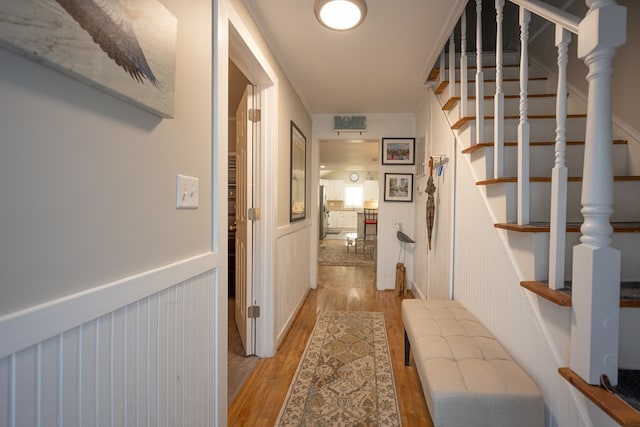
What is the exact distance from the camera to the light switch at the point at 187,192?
3.47ft

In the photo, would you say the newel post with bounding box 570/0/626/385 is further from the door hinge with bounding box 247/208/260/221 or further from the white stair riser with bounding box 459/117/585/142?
the door hinge with bounding box 247/208/260/221

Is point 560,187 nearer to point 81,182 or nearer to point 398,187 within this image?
point 81,182

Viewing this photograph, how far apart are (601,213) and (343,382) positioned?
5.51 ft

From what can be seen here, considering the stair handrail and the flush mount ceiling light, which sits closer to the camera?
the stair handrail

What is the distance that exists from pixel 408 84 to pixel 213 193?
2536 millimetres

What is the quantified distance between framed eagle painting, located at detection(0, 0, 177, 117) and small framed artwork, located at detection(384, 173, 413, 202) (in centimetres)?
340

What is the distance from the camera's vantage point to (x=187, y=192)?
111 centimetres

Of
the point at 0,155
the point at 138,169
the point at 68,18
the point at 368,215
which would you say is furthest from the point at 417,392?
the point at 368,215

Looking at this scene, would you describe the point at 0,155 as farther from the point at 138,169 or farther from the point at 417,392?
the point at 417,392

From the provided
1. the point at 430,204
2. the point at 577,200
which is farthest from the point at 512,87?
the point at 577,200

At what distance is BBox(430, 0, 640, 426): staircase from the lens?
897 millimetres

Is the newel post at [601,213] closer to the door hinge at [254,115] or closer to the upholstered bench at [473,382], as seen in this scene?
the upholstered bench at [473,382]

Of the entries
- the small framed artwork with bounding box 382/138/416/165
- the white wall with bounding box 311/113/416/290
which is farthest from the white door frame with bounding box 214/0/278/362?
the small framed artwork with bounding box 382/138/416/165

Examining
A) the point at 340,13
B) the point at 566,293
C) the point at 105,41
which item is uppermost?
the point at 340,13
